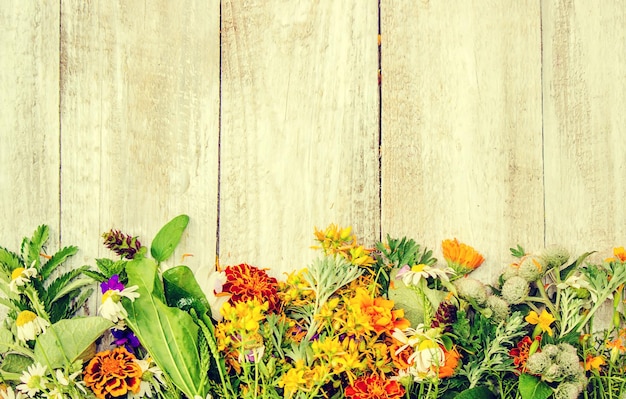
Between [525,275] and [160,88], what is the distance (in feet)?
2.22

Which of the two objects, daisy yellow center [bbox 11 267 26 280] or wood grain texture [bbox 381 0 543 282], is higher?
wood grain texture [bbox 381 0 543 282]

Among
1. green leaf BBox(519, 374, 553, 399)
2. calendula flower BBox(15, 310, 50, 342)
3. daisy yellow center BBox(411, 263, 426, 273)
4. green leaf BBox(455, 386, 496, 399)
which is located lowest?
green leaf BBox(455, 386, 496, 399)

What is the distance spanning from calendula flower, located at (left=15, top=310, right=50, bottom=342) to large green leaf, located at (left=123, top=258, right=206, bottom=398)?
0.14m

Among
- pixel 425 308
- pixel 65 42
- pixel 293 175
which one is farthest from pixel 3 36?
pixel 425 308

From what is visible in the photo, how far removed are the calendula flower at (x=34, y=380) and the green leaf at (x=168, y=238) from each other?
0.24 m

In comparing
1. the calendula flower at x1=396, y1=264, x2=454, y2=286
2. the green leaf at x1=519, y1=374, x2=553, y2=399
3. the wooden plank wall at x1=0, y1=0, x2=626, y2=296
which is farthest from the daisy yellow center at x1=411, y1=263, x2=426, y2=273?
the green leaf at x1=519, y1=374, x2=553, y2=399

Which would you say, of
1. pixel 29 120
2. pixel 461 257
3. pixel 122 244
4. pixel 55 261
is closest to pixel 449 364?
pixel 461 257

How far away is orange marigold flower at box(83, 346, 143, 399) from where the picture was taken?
0.95 metres

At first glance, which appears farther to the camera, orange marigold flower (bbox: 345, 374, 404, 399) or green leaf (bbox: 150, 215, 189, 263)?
green leaf (bbox: 150, 215, 189, 263)

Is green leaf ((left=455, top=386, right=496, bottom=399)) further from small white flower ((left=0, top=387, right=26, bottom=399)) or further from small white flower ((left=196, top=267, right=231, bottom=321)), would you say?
small white flower ((left=0, top=387, right=26, bottom=399))

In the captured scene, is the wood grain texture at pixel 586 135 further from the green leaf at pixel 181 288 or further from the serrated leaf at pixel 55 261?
the serrated leaf at pixel 55 261

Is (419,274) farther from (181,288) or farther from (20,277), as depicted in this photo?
(20,277)

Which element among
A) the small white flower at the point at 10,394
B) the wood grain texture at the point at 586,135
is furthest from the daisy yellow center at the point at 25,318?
the wood grain texture at the point at 586,135

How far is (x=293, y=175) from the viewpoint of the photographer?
106cm
